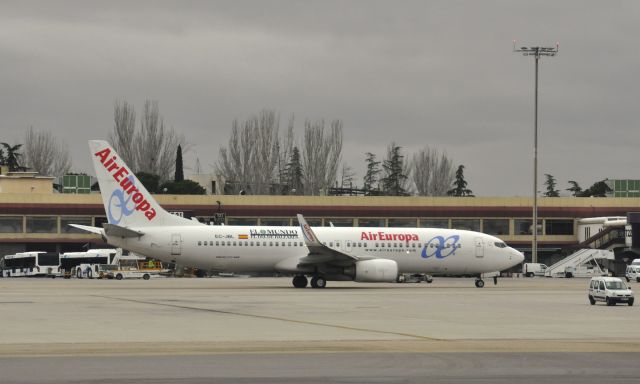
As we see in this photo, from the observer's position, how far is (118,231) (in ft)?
189

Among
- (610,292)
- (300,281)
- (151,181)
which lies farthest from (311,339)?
(151,181)

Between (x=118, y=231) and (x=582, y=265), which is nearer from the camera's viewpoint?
(x=118, y=231)

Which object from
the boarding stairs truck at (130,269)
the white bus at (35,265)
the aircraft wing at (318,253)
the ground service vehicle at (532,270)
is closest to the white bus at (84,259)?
the white bus at (35,265)

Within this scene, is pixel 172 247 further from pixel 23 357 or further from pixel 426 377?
pixel 426 377

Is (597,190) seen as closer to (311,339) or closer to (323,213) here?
(323,213)

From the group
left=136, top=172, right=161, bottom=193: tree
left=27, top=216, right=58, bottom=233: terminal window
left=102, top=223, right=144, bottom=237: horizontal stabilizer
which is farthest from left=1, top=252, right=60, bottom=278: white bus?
left=136, top=172, right=161, bottom=193: tree

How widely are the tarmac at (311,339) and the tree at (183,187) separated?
85.1 metres

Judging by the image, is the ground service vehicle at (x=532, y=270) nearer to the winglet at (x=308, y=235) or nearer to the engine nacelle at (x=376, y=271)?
the engine nacelle at (x=376, y=271)

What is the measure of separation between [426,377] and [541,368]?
9.85 ft

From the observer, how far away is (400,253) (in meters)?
62.4

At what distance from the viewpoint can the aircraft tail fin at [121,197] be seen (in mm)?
58656

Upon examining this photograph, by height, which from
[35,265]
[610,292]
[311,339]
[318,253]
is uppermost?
[318,253]

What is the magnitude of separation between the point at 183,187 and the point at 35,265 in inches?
1686

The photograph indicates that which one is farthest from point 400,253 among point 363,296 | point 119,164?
point 119,164
